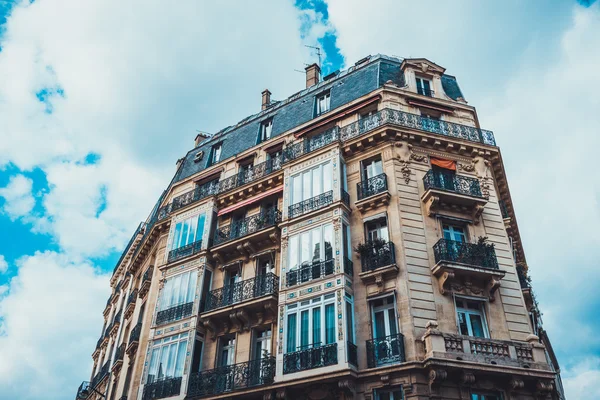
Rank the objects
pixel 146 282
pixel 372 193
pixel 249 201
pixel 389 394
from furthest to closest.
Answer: pixel 146 282, pixel 249 201, pixel 372 193, pixel 389 394

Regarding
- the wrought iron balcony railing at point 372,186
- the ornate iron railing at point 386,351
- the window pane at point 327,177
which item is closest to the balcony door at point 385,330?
the ornate iron railing at point 386,351

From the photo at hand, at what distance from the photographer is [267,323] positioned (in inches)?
700

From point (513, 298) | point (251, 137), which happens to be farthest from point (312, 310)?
point (251, 137)

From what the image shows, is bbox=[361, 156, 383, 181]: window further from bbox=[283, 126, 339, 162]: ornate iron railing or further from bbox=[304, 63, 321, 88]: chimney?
bbox=[304, 63, 321, 88]: chimney

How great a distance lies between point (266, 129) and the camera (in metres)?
24.7

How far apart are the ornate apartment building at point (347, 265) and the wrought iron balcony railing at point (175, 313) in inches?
2.1

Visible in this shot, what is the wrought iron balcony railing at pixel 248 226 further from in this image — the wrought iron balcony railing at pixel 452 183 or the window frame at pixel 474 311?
the window frame at pixel 474 311

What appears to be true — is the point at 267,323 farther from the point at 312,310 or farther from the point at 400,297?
the point at 400,297

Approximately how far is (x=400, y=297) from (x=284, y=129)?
10.6 metres

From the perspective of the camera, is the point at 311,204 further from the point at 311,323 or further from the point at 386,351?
the point at 386,351

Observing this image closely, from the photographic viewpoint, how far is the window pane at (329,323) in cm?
1512

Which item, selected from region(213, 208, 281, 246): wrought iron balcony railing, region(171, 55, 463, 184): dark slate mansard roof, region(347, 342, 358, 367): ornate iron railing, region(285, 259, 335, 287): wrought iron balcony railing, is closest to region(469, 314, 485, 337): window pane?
region(347, 342, 358, 367): ornate iron railing

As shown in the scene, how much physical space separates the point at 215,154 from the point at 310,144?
6668 millimetres

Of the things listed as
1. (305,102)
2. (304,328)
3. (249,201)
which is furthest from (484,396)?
(305,102)
